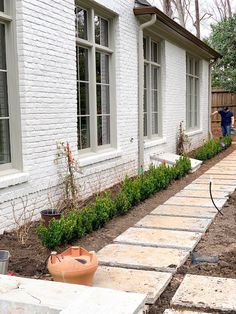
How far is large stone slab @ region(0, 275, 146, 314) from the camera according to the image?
2393mm

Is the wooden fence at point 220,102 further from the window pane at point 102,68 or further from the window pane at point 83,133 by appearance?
the window pane at point 83,133

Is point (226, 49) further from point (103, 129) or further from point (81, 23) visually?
point (81, 23)

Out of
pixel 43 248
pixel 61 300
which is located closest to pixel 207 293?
pixel 61 300

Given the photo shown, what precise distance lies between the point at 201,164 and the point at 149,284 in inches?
311

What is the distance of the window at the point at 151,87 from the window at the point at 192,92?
3083mm

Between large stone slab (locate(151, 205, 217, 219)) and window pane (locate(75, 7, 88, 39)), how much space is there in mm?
2924

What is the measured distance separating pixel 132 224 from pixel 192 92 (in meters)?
9.52

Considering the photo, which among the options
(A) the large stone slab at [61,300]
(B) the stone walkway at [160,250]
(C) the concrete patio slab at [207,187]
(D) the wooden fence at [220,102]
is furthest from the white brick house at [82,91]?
(D) the wooden fence at [220,102]

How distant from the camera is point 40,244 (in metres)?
4.61

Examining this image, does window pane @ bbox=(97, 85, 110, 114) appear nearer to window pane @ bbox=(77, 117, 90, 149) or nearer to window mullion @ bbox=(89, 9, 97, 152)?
window mullion @ bbox=(89, 9, 97, 152)

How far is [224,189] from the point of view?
782 cm

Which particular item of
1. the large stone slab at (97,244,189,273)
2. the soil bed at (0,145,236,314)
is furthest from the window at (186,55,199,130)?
the large stone slab at (97,244,189,273)

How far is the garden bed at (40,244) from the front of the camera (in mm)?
3922

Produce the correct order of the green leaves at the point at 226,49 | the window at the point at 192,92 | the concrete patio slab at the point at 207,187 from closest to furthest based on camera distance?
1. the concrete patio slab at the point at 207,187
2. the window at the point at 192,92
3. the green leaves at the point at 226,49
